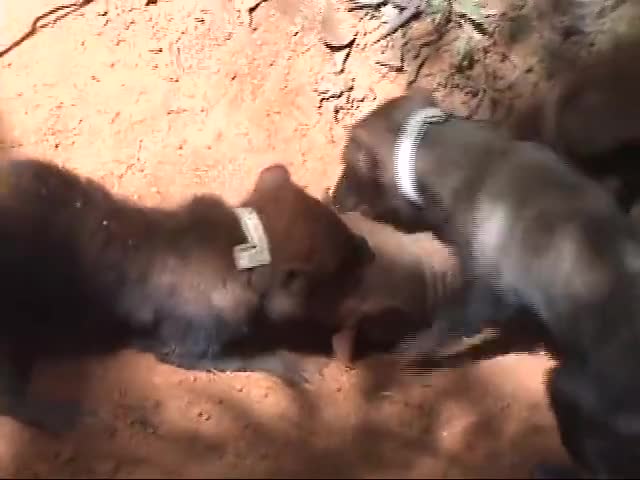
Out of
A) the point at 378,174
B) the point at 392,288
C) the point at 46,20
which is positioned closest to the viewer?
the point at 392,288

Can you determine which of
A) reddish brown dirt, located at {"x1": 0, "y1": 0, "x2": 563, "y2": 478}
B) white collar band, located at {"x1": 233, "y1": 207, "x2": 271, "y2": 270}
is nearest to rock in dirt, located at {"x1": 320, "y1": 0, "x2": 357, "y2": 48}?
reddish brown dirt, located at {"x1": 0, "y1": 0, "x2": 563, "y2": 478}

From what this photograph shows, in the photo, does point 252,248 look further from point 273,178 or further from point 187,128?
point 187,128

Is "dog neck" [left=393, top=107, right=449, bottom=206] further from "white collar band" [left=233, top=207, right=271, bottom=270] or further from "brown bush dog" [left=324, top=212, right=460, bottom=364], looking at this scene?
"white collar band" [left=233, top=207, right=271, bottom=270]

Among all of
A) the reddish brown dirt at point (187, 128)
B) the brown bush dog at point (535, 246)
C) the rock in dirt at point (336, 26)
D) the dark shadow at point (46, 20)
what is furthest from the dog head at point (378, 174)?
the dark shadow at point (46, 20)

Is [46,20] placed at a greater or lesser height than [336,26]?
greater

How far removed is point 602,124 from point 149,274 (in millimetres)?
1210

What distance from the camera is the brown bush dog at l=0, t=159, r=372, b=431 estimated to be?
205 centimetres

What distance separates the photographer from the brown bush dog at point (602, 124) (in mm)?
2320

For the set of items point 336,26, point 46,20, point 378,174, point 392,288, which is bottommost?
point 392,288

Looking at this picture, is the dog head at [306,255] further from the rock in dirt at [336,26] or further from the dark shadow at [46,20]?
the dark shadow at [46,20]

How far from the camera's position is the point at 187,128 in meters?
2.48

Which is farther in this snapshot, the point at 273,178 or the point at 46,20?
the point at 46,20

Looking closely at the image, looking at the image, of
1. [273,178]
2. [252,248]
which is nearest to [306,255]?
[252,248]

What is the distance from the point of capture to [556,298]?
2084 millimetres
